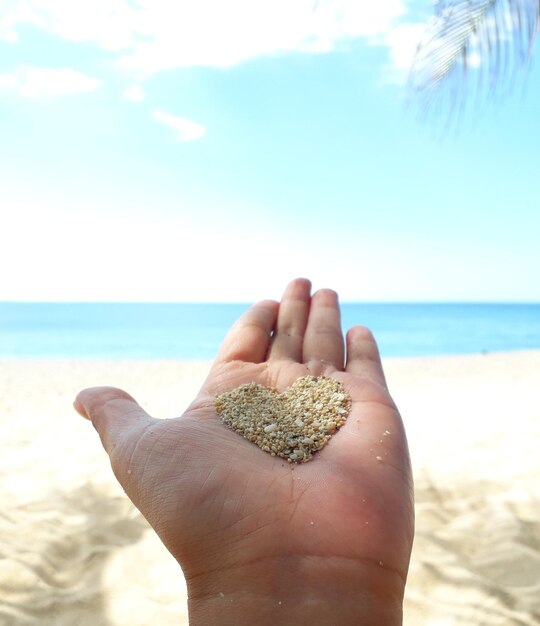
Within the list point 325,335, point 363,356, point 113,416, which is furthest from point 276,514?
point 325,335

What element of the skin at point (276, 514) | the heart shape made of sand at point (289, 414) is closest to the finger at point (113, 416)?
the skin at point (276, 514)

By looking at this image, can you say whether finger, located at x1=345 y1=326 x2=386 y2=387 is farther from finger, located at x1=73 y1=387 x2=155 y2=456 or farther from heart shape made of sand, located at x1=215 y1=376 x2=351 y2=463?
finger, located at x1=73 y1=387 x2=155 y2=456

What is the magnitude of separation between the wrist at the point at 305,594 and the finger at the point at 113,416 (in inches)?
22.4

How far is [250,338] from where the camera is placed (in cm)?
259

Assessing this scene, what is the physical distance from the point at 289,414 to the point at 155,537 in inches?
38.3

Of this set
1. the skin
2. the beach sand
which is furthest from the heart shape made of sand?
the beach sand

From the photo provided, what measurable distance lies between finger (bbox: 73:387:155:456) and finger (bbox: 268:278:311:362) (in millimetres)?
735

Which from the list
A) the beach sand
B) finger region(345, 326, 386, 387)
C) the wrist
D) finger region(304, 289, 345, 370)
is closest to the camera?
the wrist

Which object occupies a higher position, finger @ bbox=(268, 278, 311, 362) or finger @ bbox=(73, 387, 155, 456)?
finger @ bbox=(268, 278, 311, 362)

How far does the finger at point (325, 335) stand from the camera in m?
2.54

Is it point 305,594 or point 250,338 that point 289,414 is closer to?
point 250,338

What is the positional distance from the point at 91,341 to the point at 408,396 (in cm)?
1875

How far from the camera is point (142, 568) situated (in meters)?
2.29

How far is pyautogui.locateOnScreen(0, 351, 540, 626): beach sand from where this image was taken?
202 cm
